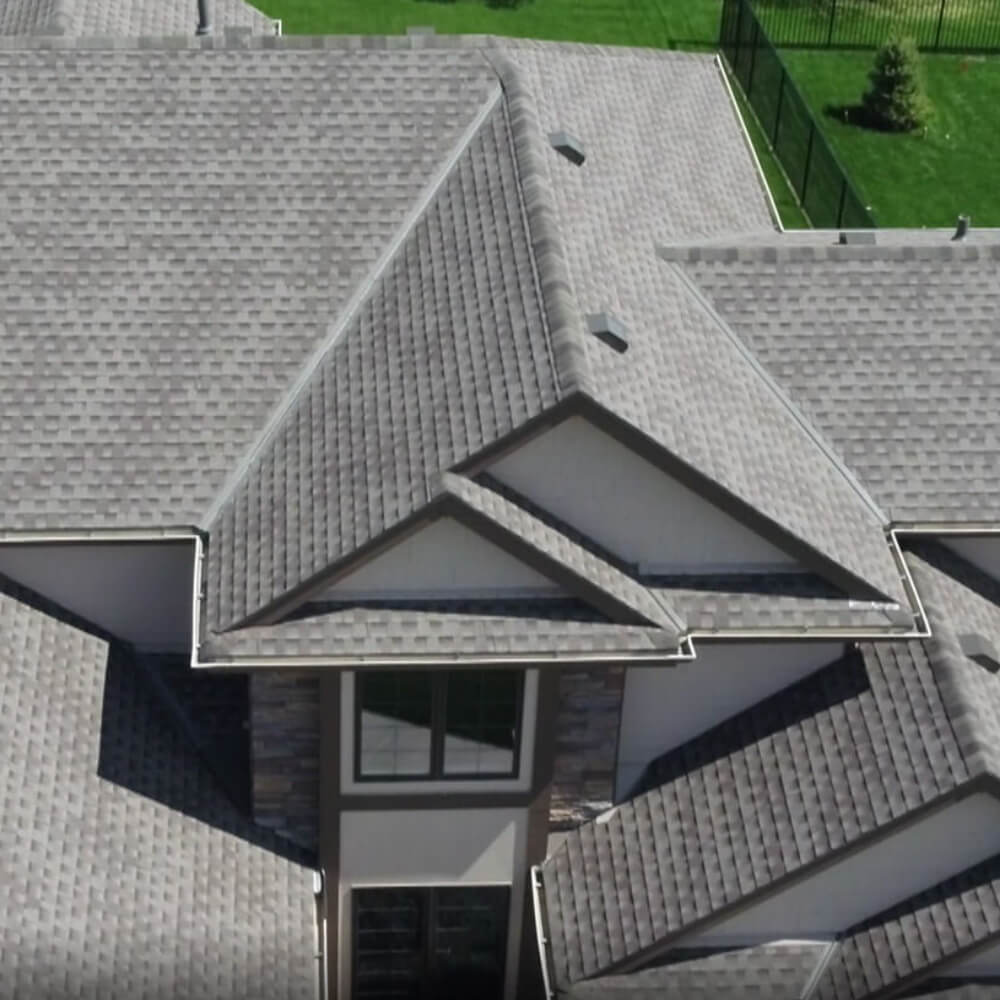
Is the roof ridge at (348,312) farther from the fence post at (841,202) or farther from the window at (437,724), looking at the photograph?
the fence post at (841,202)

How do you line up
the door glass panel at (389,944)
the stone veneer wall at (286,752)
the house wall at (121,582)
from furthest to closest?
the door glass panel at (389,944)
the house wall at (121,582)
the stone veneer wall at (286,752)

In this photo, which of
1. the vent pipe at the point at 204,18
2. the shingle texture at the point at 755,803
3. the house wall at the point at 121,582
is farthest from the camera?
the vent pipe at the point at 204,18

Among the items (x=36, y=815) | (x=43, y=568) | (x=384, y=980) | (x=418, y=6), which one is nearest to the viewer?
(x=36, y=815)

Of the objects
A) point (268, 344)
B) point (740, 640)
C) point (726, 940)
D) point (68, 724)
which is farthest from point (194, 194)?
point (726, 940)

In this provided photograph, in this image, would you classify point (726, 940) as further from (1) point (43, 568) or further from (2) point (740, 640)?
(1) point (43, 568)

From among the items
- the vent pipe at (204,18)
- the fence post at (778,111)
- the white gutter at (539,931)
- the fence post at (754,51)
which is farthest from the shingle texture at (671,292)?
the fence post at (754,51)

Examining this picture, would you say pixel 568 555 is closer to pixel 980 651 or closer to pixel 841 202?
pixel 980 651

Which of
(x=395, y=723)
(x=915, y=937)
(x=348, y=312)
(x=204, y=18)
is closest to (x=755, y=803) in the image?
(x=915, y=937)

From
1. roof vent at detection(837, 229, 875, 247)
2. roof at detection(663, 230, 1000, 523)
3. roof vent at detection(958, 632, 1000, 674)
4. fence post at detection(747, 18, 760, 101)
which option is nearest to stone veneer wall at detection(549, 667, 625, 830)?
roof vent at detection(958, 632, 1000, 674)

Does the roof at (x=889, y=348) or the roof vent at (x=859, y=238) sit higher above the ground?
the roof vent at (x=859, y=238)
